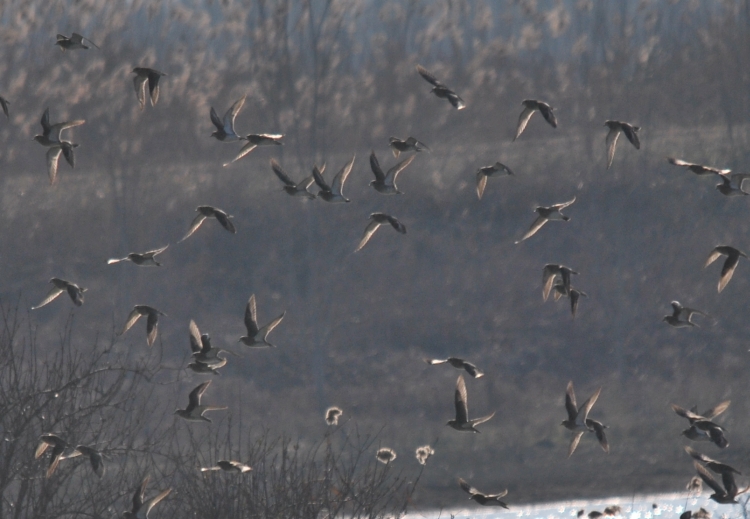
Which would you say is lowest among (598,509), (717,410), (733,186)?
(598,509)

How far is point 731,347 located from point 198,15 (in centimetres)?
2003

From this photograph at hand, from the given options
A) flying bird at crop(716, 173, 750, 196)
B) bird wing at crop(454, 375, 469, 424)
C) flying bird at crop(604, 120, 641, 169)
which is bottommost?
bird wing at crop(454, 375, 469, 424)

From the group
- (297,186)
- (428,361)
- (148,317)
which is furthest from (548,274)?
(148,317)

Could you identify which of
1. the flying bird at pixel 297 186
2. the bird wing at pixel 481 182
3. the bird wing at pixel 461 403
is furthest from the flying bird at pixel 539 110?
the bird wing at pixel 461 403

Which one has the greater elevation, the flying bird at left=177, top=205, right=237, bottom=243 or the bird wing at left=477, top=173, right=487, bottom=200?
the bird wing at left=477, top=173, right=487, bottom=200

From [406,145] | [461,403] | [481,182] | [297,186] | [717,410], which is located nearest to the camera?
[717,410]

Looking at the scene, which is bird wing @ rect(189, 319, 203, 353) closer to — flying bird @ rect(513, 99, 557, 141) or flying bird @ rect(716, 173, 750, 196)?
flying bird @ rect(513, 99, 557, 141)

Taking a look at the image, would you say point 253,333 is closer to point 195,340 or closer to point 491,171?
point 195,340

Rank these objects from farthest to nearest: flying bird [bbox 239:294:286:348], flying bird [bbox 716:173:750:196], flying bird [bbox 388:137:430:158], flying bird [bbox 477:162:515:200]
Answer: flying bird [bbox 477:162:515:200]
flying bird [bbox 388:137:430:158]
flying bird [bbox 716:173:750:196]
flying bird [bbox 239:294:286:348]

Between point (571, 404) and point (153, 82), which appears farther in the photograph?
point (153, 82)

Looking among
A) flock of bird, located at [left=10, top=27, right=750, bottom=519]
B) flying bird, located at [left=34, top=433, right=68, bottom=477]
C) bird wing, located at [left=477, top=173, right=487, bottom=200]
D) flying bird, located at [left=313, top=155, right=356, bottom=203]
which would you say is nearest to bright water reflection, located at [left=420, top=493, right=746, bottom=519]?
flock of bird, located at [left=10, top=27, right=750, bottom=519]

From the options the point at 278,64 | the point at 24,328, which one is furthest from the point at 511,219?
the point at 24,328

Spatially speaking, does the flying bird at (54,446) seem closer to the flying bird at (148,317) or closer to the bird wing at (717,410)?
the flying bird at (148,317)

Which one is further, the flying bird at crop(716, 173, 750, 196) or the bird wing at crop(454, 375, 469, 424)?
the flying bird at crop(716, 173, 750, 196)
